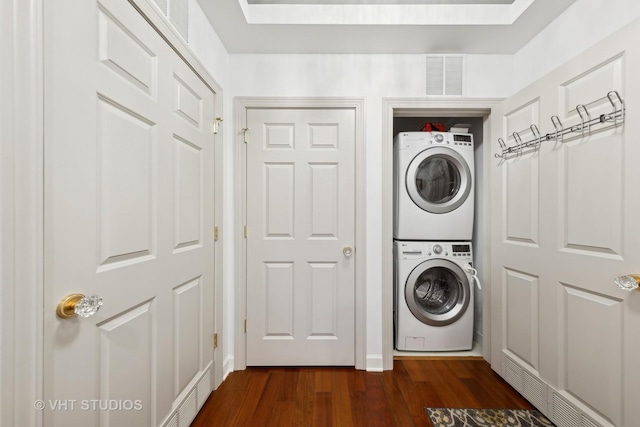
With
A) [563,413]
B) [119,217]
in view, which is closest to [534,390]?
[563,413]

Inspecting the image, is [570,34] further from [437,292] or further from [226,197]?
[226,197]

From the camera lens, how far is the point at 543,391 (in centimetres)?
166

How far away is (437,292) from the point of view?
2570 millimetres

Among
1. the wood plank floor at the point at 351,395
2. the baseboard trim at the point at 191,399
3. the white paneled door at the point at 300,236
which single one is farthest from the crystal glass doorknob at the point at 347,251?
the baseboard trim at the point at 191,399

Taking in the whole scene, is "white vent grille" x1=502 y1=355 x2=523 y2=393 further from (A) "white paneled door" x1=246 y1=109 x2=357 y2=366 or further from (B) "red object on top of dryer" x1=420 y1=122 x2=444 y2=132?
(B) "red object on top of dryer" x1=420 y1=122 x2=444 y2=132

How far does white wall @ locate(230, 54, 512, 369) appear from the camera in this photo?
2150 millimetres

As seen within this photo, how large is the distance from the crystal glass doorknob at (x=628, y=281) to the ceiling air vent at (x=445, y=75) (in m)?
1.55

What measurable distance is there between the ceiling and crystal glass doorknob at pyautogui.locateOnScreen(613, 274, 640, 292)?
156 centimetres

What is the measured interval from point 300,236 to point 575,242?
63.2 inches

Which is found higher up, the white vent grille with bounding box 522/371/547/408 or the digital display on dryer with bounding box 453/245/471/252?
the digital display on dryer with bounding box 453/245/471/252

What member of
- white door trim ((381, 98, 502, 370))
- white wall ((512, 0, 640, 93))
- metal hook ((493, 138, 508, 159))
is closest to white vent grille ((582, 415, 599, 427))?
white door trim ((381, 98, 502, 370))

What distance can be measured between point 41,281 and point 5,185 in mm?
262

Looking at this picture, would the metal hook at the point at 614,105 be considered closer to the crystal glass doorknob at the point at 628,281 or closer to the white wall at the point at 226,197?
the crystal glass doorknob at the point at 628,281

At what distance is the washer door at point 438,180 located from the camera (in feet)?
8.04
